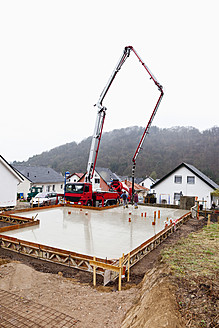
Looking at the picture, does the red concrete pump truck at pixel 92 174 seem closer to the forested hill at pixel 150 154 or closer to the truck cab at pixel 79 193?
the truck cab at pixel 79 193

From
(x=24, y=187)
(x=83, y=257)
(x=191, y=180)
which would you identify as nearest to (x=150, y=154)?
(x=191, y=180)

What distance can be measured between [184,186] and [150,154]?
57773 mm

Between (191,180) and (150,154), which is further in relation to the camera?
(150,154)

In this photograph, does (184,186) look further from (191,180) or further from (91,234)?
(91,234)

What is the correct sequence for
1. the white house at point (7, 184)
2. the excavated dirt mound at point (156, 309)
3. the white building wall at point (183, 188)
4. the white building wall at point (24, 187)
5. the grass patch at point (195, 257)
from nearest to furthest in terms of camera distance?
the excavated dirt mound at point (156, 309)
the grass patch at point (195, 257)
the white house at point (7, 184)
the white building wall at point (183, 188)
the white building wall at point (24, 187)

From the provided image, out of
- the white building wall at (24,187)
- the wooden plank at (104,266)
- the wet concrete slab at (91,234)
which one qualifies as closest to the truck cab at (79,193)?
the wet concrete slab at (91,234)

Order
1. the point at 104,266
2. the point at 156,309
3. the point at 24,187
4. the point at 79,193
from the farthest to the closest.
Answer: the point at 24,187 < the point at 79,193 < the point at 104,266 < the point at 156,309

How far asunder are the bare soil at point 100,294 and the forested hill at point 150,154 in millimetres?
60906

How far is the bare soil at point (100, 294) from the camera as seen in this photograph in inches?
151

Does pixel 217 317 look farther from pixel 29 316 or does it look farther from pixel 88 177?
pixel 88 177

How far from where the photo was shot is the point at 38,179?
113 feet

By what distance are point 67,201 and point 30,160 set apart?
3023 inches

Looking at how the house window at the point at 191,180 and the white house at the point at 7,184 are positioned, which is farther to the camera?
the house window at the point at 191,180

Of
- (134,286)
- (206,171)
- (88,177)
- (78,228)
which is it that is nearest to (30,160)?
(206,171)
